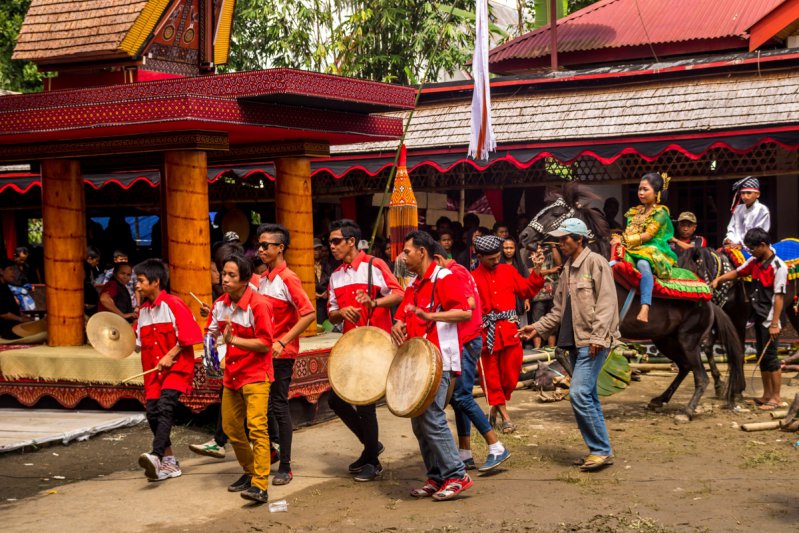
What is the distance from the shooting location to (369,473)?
809 cm

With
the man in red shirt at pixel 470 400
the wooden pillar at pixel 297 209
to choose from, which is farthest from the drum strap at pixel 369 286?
the wooden pillar at pixel 297 209

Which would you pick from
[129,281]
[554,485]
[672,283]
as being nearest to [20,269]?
[129,281]

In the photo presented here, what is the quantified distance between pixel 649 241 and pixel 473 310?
11.4 ft

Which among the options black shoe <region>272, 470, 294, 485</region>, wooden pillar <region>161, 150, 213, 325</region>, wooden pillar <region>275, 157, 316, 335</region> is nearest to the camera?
black shoe <region>272, 470, 294, 485</region>

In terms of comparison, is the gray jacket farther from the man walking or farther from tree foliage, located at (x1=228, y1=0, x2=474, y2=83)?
tree foliage, located at (x1=228, y1=0, x2=474, y2=83)

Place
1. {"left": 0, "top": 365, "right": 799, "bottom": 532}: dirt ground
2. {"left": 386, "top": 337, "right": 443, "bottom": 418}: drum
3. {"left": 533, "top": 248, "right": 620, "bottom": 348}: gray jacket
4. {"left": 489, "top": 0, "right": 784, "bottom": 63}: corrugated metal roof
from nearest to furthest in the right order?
{"left": 0, "top": 365, "right": 799, "bottom": 532}: dirt ground → {"left": 386, "top": 337, "right": 443, "bottom": 418}: drum → {"left": 533, "top": 248, "right": 620, "bottom": 348}: gray jacket → {"left": 489, "top": 0, "right": 784, "bottom": 63}: corrugated metal roof

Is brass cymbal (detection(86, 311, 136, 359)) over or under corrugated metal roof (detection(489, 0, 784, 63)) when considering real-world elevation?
under

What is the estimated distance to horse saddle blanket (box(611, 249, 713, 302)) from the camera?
1040 centimetres

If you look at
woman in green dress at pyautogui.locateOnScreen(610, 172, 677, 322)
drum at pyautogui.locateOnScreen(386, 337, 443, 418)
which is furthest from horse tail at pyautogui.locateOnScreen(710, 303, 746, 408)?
drum at pyautogui.locateOnScreen(386, 337, 443, 418)

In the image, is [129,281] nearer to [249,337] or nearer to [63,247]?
[63,247]

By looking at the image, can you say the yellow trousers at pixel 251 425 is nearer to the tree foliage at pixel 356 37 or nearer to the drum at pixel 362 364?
the drum at pixel 362 364

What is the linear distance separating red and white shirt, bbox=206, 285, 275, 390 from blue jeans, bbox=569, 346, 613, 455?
2.24m

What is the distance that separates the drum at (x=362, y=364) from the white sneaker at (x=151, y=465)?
146 cm

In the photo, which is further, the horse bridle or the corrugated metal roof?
the corrugated metal roof
